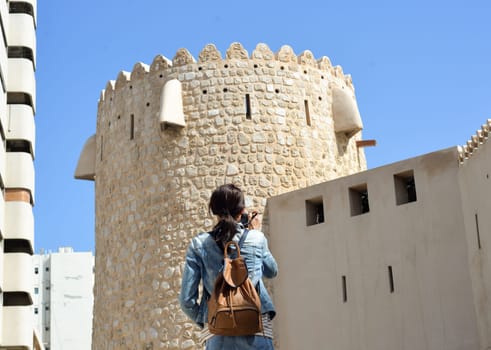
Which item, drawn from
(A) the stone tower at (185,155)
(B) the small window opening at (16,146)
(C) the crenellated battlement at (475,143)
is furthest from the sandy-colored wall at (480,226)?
(B) the small window opening at (16,146)

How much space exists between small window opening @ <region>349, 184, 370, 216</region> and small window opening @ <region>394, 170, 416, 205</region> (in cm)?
66

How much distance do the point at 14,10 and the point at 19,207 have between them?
2.05 metres

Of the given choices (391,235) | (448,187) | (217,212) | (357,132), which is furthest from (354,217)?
(217,212)

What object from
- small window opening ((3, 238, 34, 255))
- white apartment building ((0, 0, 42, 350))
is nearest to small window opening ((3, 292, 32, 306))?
white apartment building ((0, 0, 42, 350))

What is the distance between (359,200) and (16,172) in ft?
26.5

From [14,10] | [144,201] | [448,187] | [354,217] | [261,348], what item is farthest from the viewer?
[144,201]

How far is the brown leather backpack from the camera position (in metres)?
5.41

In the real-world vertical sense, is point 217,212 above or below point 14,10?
below

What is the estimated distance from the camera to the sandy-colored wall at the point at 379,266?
1422 centimetres

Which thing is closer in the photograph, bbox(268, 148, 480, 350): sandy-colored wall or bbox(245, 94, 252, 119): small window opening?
bbox(268, 148, 480, 350): sandy-colored wall

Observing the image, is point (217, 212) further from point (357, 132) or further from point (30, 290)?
point (357, 132)

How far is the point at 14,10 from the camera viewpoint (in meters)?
9.42

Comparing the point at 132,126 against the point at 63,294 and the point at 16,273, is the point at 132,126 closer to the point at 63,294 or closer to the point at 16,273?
the point at 16,273

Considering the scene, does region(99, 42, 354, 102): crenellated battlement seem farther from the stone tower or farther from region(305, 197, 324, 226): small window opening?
region(305, 197, 324, 226): small window opening
